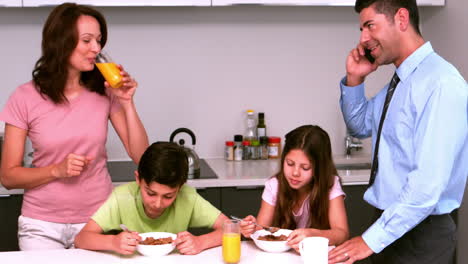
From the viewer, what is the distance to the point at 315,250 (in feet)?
5.75

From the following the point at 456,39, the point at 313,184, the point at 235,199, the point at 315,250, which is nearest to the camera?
the point at 315,250

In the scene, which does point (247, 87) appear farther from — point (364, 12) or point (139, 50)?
point (364, 12)

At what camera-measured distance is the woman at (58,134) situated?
7.18 feet

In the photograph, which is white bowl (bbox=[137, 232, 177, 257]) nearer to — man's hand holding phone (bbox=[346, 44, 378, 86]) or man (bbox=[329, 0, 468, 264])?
man (bbox=[329, 0, 468, 264])

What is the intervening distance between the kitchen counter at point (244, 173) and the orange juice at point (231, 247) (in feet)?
3.56

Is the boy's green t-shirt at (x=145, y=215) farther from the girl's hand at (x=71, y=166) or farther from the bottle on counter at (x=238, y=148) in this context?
the bottle on counter at (x=238, y=148)

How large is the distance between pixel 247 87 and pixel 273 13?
16.9 inches

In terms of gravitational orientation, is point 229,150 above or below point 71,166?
below

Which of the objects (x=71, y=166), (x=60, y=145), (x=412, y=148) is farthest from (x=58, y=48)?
(x=412, y=148)

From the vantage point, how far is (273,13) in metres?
3.46

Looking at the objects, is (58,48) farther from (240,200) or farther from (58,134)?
(240,200)

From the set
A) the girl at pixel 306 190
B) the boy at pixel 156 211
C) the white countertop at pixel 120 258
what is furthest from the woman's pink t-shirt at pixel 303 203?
the white countertop at pixel 120 258

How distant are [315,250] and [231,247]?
245 millimetres

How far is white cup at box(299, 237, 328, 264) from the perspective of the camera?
1754 mm
